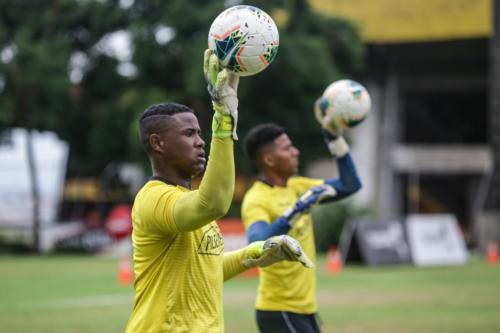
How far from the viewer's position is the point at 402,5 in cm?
3794

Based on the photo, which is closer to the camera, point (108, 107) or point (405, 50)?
point (108, 107)

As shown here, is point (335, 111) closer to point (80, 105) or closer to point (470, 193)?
point (80, 105)

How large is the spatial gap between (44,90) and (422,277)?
20025 millimetres

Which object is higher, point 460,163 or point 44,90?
point 44,90

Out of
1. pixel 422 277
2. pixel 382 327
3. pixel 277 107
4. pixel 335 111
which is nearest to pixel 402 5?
pixel 277 107

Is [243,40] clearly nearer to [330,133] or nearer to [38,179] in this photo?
[330,133]

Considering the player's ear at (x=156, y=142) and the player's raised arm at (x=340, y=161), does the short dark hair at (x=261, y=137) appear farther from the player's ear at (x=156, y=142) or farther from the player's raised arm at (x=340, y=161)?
the player's ear at (x=156, y=142)

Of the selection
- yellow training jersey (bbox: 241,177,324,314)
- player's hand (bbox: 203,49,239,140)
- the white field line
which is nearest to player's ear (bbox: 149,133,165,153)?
player's hand (bbox: 203,49,239,140)

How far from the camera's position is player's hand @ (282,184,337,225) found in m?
6.46

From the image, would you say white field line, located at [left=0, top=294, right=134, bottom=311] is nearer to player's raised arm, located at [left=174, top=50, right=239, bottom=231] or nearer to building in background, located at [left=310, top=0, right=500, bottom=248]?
player's raised arm, located at [left=174, top=50, right=239, bottom=231]

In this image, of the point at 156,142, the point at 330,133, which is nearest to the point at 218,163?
the point at 156,142

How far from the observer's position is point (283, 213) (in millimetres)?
6871

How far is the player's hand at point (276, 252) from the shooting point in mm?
4590

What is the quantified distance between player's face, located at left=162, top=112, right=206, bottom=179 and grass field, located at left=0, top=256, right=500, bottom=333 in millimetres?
7496
